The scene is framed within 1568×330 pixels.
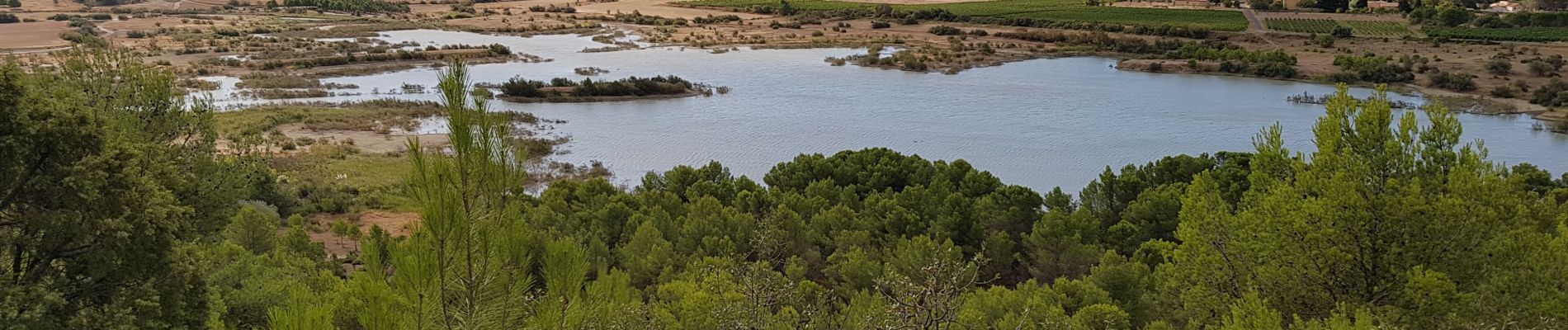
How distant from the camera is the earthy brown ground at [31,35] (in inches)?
1824

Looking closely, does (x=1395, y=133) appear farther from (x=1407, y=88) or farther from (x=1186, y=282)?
(x=1407, y=88)

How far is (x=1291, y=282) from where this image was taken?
8180 mm

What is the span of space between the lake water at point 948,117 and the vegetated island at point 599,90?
85cm

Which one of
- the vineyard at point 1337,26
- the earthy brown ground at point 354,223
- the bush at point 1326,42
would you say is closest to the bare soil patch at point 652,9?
the vineyard at point 1337,26

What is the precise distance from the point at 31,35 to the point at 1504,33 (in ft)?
236

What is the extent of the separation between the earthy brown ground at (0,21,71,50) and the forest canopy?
4134 centimetres

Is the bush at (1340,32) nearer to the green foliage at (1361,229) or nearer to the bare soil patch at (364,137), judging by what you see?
the bare soil patch at (364,137)

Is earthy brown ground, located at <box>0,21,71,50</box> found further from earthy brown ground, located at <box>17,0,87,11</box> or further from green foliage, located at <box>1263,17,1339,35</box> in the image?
green foliage, located at <box>1263,17,1339,35</box>

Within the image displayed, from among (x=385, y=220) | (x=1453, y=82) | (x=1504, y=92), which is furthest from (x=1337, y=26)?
(x=385, y=220)

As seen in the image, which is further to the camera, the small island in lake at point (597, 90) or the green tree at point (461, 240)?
the small island in lake at point (597, 90)

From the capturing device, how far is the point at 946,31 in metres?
57.3

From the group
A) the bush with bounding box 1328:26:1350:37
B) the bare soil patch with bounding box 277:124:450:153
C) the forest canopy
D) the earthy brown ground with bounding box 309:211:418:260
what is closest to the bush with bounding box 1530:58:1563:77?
the bush with bounding box 1328:26:1350:37

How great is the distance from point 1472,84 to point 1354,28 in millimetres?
23801

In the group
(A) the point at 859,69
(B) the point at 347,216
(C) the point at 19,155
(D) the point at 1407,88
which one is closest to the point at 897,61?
(A) the point at 859,69
